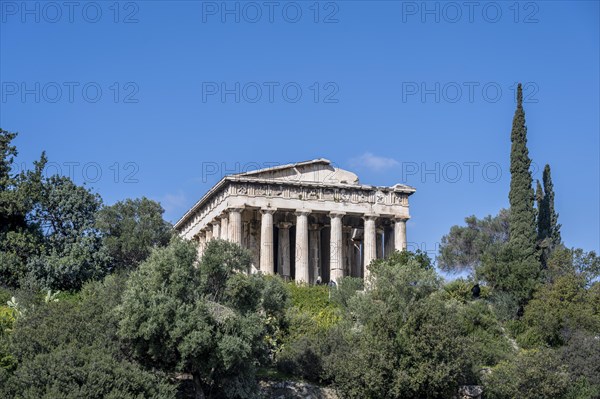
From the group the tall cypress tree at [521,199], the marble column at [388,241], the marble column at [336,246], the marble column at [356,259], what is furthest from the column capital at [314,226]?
the tall cypress tree at [521,199]

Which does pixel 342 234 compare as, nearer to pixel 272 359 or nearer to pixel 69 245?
pixel 69 245

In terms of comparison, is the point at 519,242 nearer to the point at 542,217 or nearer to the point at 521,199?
the point at 521,199

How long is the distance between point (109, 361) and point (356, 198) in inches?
1333

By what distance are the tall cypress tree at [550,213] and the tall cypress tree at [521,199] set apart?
3.56m

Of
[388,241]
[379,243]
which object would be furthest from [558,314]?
[379,243]

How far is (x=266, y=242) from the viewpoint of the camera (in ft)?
219

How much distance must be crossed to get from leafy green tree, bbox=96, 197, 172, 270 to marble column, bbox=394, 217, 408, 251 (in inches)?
618

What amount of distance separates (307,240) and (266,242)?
3.34 meters

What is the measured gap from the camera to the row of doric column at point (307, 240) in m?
66.5

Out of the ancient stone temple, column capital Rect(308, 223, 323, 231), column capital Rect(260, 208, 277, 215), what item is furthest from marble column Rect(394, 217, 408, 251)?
column capital Rect(260, 208, 277, 215)

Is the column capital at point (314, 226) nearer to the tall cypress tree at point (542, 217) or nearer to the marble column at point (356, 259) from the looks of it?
the marble column at point (356, 259)

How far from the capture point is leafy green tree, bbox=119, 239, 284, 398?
38.3 metres

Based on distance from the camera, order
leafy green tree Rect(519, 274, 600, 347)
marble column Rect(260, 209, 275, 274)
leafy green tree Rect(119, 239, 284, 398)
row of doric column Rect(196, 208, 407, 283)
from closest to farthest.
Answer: leafy green tree Rect(119, 239, 284, 398) → leafy green tree Rect(519, 274, 600, 347) → marble column Rect(260, 209, 275, 274) → row of doric column Rect(196, 208, 407, 283)

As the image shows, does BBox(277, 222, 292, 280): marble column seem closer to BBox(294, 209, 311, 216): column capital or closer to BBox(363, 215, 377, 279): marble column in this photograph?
BBox(294, 209, 311, 216): column capital
